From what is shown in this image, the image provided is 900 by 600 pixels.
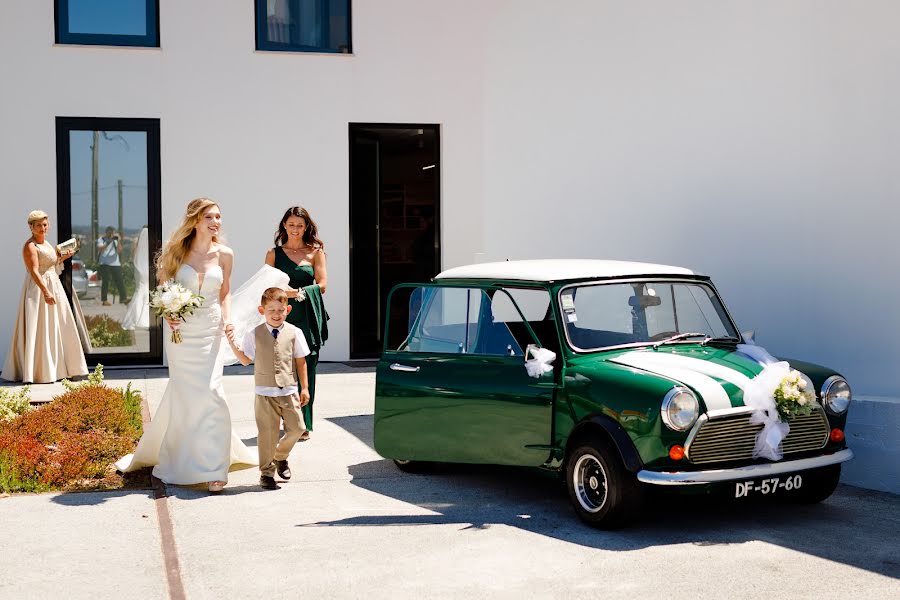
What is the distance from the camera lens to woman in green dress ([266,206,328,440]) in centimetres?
862

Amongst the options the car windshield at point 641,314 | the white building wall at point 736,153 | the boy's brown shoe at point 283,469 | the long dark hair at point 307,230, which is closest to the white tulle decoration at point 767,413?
the car windshield at point 641,314

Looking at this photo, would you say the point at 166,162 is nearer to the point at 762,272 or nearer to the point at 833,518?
the point at 762,272

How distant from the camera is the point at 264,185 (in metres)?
14.1

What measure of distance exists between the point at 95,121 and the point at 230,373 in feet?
12.0

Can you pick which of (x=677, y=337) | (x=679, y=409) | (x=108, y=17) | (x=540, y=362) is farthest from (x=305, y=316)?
(x=108, y=17)

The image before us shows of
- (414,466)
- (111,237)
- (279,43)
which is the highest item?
(279,43)

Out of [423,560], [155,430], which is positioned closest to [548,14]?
[155,430]

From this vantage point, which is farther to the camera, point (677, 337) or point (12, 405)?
point (12, 405)

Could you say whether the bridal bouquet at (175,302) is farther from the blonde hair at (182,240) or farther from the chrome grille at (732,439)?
the chrome grille at (732,439)

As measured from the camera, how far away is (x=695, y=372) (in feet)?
19.7

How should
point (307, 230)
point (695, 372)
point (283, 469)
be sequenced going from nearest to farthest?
point (695, 372)
point (283, 469)
point (307, 230)

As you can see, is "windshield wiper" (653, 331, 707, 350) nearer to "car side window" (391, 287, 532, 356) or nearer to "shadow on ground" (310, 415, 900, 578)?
"car side window" (391, 287, 532, 356)

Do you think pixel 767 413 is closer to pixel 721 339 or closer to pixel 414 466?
pixel 721 339

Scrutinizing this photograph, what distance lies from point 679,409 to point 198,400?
3210 millimetres
